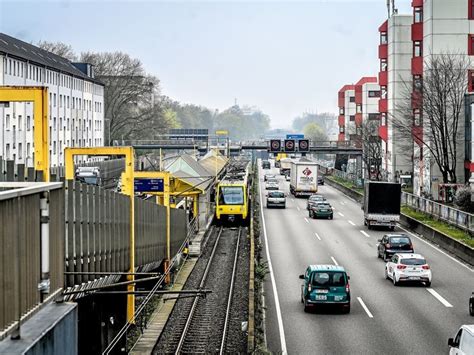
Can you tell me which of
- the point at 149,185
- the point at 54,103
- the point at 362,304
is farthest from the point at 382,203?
the point at 54,103

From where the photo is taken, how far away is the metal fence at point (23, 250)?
6762 millimetres

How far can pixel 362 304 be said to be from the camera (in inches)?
1170

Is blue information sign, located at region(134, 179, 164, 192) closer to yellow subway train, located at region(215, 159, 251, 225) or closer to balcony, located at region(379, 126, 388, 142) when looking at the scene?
yellow subway train, located at region(215, 159, 251, 225)

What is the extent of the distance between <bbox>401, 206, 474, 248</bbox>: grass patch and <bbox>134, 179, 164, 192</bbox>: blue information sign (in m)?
16.0

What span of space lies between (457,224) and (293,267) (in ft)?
44.7

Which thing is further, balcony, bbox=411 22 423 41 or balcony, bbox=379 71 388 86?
balcony, bbox=379 71 388 86

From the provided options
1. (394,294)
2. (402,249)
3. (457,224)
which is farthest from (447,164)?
(394,294)

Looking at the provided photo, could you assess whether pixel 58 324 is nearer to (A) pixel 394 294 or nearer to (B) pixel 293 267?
(A) pixel 394 294

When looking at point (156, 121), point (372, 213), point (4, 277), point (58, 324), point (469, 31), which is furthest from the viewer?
point (156, 121)

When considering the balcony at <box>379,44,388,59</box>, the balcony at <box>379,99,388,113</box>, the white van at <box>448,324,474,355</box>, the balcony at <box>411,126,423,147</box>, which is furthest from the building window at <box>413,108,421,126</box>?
the white van at <box>448,324,474,355</box>

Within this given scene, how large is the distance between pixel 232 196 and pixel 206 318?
109ft

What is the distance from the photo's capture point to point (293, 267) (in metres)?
39.1

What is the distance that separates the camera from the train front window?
59.2 metres

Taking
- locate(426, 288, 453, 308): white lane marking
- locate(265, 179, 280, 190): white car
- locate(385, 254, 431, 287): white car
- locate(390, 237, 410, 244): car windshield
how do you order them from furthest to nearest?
locate(265, 179, 280, 190): white car, locate(390, 237, 410, 244): car windshield, locate(385, 254, 431, 287): white car, locate(426, 288, 453, 308): white lane marking
